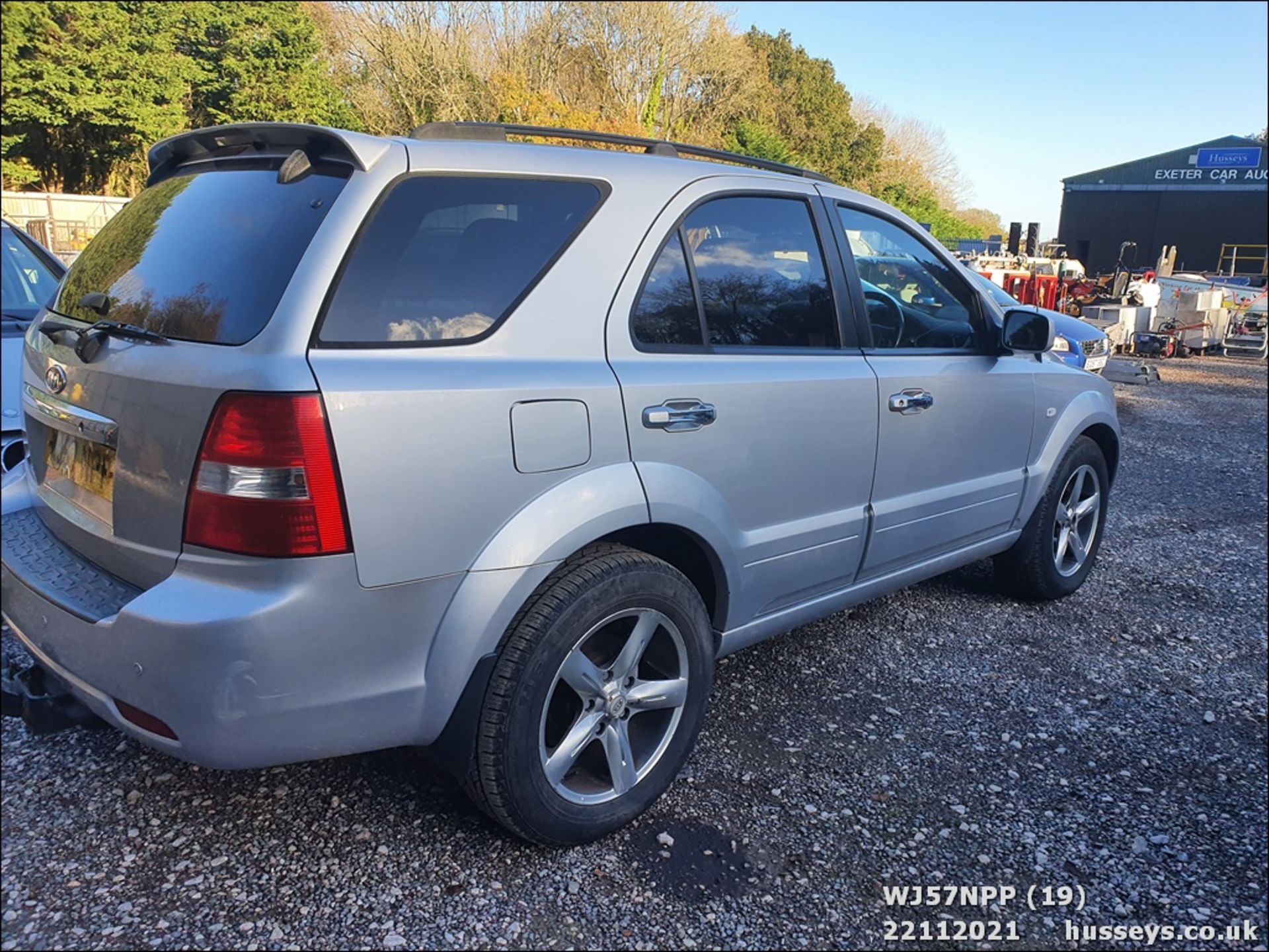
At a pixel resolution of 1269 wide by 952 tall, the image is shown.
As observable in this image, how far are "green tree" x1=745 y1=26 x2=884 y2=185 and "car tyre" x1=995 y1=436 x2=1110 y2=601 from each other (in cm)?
4319

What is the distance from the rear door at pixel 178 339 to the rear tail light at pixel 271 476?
40 mm

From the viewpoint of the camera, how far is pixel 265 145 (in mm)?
2332

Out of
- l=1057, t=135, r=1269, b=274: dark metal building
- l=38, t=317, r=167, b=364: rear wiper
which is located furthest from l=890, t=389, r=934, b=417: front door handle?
l=1057, t=135, r=1269, b=274: dark metal building

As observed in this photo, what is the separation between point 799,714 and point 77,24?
33.4m

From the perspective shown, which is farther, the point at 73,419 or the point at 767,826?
the point at 767,826

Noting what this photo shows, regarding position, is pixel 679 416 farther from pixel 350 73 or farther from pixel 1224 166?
pixel 1224 166

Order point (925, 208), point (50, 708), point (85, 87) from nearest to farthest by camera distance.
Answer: point (50, 708)
point (85, 87)
point (925, 208)

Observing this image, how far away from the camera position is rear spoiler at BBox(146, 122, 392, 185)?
2.09 m

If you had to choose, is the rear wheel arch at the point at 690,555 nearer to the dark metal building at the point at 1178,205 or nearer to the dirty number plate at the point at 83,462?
the dirty number plate at the point at 83,462

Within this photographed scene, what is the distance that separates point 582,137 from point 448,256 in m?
0.96

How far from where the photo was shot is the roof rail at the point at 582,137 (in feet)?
8.02

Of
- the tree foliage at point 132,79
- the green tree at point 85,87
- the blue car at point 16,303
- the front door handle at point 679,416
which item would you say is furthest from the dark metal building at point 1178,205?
the front door handle at point 679,416

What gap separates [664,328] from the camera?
2.55 metres

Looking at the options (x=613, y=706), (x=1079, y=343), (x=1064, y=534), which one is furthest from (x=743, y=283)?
(x=1079, y=343)
